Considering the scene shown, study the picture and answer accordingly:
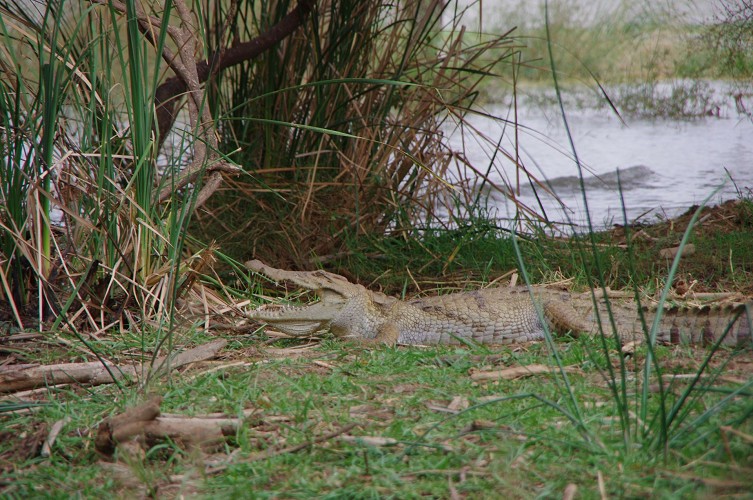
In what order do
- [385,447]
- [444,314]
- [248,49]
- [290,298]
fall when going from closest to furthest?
[385,447] < [444,314] < [290,298] < [248,49]

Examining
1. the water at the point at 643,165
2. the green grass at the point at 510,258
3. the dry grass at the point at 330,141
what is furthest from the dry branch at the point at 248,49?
the water at the point at 643,165

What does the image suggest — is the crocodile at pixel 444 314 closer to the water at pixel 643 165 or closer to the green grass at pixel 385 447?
the green grass at pixel 385 447

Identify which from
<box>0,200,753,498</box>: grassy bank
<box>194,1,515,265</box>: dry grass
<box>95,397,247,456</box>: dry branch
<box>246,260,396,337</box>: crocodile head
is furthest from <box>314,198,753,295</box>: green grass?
<box>95,397,247,456</box>: dry branch

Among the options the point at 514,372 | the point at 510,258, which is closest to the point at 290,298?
the point at 510,258

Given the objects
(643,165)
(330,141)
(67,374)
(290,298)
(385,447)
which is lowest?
(385,447)

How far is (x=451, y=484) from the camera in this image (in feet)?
6.42

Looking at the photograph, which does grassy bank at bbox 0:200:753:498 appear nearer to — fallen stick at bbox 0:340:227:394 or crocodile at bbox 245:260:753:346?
fallen stick at bbox 0:340:227:394

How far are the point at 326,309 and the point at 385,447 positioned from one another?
1.70 metres

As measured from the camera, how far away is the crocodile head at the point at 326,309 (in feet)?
12.2

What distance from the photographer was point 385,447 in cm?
221

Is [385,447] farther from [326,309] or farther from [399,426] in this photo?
[326,309]

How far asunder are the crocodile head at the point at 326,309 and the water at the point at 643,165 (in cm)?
172

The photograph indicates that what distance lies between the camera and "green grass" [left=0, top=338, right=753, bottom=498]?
6.38ft

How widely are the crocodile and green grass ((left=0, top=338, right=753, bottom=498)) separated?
0.82 m
